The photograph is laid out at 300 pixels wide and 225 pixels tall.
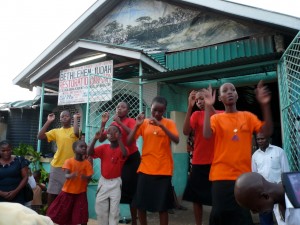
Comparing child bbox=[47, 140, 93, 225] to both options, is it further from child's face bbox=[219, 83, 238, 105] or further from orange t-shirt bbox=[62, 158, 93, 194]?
child's face bbox=[219, 83, 238, 105]

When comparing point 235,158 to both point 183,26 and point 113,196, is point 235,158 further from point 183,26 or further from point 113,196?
point 183,26

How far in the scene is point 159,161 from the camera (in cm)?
352

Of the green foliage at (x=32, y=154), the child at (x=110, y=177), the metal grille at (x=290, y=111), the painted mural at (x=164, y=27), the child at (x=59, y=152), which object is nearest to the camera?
the metal grille at (x=290, y=111)

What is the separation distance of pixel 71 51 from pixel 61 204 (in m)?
3.88

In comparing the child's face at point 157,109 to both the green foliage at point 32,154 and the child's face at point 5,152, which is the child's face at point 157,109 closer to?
the child's face at point 5,152

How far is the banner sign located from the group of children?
148 cm

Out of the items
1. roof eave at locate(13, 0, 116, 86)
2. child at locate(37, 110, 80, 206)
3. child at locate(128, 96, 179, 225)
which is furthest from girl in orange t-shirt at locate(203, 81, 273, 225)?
roof eave at locate(13, 0, 116, 86)

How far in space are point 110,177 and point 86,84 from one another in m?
3.14

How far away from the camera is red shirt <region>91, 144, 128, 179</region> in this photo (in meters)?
4.11

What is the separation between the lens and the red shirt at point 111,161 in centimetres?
411

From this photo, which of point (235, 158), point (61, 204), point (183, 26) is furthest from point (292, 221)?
point (183, 26)

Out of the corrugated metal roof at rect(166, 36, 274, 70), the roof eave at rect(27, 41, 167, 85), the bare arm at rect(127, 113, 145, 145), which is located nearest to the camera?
the bare arm at rect(127, 113, 145, 145)

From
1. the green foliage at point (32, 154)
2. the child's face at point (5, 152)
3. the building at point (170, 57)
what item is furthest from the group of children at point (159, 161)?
the green foliage at point (32, 154)

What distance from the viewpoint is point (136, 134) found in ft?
12.5
